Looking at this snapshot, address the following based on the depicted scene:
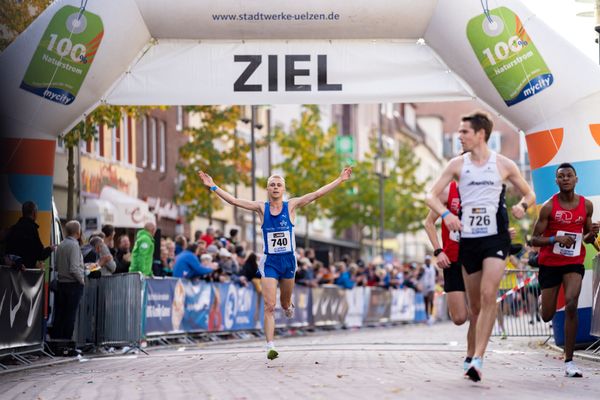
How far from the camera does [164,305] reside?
2158 cm

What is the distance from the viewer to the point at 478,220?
11.0 m

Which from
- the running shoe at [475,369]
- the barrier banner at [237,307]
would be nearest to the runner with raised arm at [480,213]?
the running shoe at [475,369]

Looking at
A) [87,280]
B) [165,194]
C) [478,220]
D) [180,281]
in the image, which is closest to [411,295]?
[165,194]

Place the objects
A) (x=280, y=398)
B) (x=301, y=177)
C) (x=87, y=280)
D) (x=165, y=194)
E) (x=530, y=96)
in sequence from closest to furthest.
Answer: (x=280, y=398)
(x=530, y=96)
(x=87, y=280)
(x=165, y=194)
(x=301, y=177)

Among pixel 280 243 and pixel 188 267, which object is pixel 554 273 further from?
pixel 188 267

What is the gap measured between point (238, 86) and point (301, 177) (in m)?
35.7

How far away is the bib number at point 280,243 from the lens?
50.1 feet

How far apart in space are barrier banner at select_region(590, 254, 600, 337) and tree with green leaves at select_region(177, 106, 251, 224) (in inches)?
947

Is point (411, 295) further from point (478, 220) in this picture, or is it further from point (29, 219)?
point (478, 220)

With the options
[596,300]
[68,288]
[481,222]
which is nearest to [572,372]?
[481,222]

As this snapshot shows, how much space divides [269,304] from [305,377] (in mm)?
2751

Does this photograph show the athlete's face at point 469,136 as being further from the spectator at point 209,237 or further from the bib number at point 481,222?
the spectator at point 209,237

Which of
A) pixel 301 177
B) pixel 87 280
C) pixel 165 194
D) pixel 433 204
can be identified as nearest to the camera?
pixel 433 204

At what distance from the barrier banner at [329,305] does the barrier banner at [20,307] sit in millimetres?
15132
